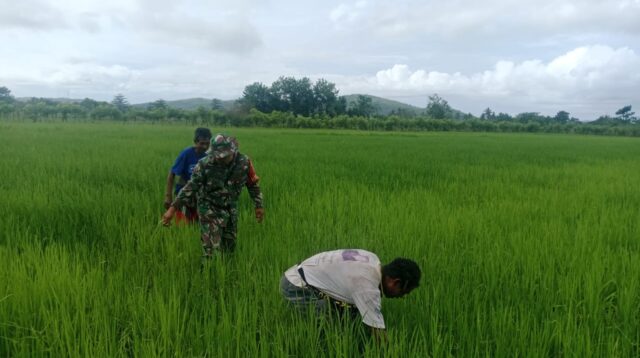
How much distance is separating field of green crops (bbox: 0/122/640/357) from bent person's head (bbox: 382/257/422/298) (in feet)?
0.66

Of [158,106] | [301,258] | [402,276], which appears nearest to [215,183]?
[301,258]

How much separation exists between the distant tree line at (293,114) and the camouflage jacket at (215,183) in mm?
37368

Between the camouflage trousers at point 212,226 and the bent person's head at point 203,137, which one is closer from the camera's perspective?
the camouflage trousers at point 212,226

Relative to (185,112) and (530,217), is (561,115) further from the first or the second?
(530,217)

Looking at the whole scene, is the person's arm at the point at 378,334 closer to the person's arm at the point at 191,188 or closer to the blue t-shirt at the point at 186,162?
the person's arm at the point at 191,188

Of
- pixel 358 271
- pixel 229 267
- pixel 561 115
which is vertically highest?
pixel 561 115

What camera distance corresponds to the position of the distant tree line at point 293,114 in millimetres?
40938

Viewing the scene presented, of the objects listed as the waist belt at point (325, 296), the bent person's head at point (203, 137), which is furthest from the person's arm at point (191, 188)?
the waist belt at point (325, 296)

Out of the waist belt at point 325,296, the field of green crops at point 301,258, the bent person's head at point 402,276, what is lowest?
the field of green crops at point 301,258

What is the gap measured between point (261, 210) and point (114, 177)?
4.00 m

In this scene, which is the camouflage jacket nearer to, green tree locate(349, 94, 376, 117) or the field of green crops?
the field of green crops

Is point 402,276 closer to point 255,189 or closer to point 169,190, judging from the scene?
point 255,189

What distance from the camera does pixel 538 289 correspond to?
2.55 meters

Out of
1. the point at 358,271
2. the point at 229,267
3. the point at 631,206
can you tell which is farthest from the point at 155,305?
the point at 631,206
